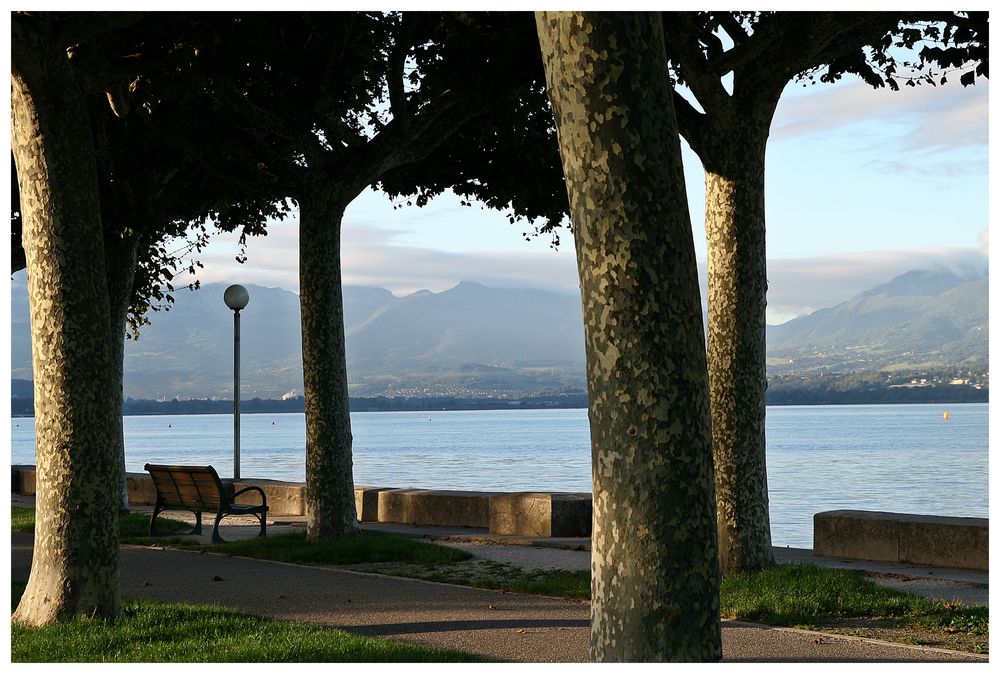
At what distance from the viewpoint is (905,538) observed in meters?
11.6

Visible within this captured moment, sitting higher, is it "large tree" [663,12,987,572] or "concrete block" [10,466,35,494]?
"large tree" [663,12,987,572]

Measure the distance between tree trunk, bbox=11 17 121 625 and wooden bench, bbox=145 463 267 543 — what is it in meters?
5.81

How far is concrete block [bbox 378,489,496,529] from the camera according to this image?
15.3 m

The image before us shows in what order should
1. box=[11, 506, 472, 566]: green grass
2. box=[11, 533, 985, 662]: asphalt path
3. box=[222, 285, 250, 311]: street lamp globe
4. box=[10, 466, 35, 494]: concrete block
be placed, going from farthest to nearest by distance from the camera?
box=[10, 466, 35, 494]: concrete block → box=[222, 285, 250, 311]: street lamp globe → box=[11, 506, 472, 566]: green grass → box=[11, 533, 985, 662]: asphalt path

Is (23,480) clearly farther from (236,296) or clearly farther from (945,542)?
(945,542)

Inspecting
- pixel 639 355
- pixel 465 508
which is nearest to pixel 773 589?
pixel 639 355

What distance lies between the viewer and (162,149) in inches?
600

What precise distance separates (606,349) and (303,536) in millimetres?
9123

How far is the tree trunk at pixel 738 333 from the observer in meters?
10.3

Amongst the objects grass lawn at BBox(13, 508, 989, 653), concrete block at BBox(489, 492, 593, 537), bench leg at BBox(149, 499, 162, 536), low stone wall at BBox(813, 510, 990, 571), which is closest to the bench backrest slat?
bench leg at BBox(149, 499, 162, 536)

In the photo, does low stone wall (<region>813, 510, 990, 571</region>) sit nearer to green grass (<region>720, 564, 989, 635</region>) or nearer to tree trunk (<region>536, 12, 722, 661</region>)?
green grass (<region>720, 564, 989, 635</region>)

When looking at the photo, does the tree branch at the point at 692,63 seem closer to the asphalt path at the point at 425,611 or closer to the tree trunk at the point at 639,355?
the asphalt path at the point at 425,611
